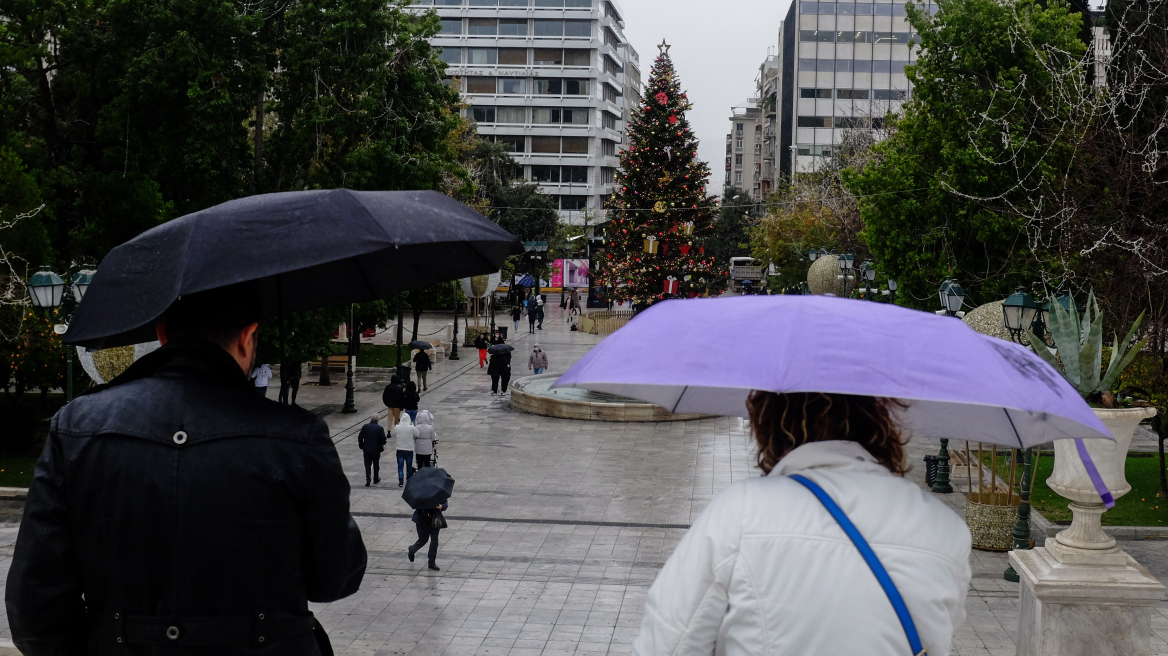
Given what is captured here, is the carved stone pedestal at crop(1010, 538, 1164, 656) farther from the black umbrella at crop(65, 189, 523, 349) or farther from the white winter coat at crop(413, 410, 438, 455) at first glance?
the white winter coat at crop(413, 410, 438, 455)

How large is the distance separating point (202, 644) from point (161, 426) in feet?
1.83

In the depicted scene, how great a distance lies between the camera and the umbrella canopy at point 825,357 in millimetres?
2510

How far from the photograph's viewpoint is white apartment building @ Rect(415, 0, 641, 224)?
8550 cm

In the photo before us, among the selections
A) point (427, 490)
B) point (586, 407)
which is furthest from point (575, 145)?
point (427, 490)

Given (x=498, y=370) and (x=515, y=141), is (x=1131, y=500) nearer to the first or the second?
(x=498, y=370)

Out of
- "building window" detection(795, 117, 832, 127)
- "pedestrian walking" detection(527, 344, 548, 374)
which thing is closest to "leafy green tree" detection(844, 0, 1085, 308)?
"pedestrian walking" detection(527, 344, 548, 374)

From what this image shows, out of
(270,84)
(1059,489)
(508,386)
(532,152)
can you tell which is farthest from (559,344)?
(532,152)

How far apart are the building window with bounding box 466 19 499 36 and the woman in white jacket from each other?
86.6 meters

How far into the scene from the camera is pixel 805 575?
7.79ft

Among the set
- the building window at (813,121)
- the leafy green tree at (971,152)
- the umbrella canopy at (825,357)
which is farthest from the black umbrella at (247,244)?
the building window at (813,121)

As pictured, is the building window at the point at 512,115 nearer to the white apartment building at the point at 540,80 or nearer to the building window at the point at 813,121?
the white apartment building at the point at 540,80

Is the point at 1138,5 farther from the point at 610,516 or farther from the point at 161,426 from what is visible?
the point at 161,426

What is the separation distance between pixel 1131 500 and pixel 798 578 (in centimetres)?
1658

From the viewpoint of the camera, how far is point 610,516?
15.9m
